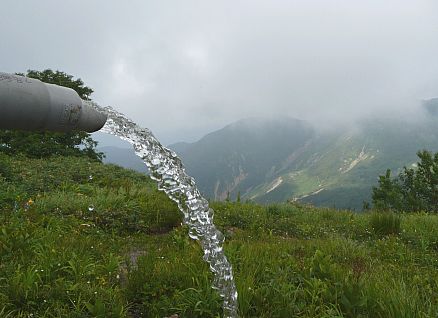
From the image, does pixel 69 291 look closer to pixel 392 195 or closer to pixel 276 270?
pixel 276 270

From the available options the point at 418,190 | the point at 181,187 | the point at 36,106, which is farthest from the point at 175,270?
the point at 418,190

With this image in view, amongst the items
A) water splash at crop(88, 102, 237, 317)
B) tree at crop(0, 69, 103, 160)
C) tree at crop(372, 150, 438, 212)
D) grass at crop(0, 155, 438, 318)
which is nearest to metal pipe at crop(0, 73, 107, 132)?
water splash at crop(88, 102, 237, 317)

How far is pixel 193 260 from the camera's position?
16.2ft

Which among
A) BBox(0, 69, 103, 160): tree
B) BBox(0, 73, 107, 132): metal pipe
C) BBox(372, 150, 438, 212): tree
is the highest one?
BBox(0, 69, 103, 160): tree

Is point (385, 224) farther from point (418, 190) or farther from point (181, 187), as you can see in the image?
point (418, 190)

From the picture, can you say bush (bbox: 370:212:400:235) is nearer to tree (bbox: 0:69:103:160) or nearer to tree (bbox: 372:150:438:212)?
tree (bbox: 0:69:103:160)

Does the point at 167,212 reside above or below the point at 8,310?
above

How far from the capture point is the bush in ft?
27.5

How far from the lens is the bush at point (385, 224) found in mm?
8367

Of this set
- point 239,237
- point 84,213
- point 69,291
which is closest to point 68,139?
point 84,213

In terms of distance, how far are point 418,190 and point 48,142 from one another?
112 ft

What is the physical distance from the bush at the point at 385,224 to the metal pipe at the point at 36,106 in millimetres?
7901

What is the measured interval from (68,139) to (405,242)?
96.8 feet

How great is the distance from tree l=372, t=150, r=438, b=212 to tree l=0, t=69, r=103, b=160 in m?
27.2
